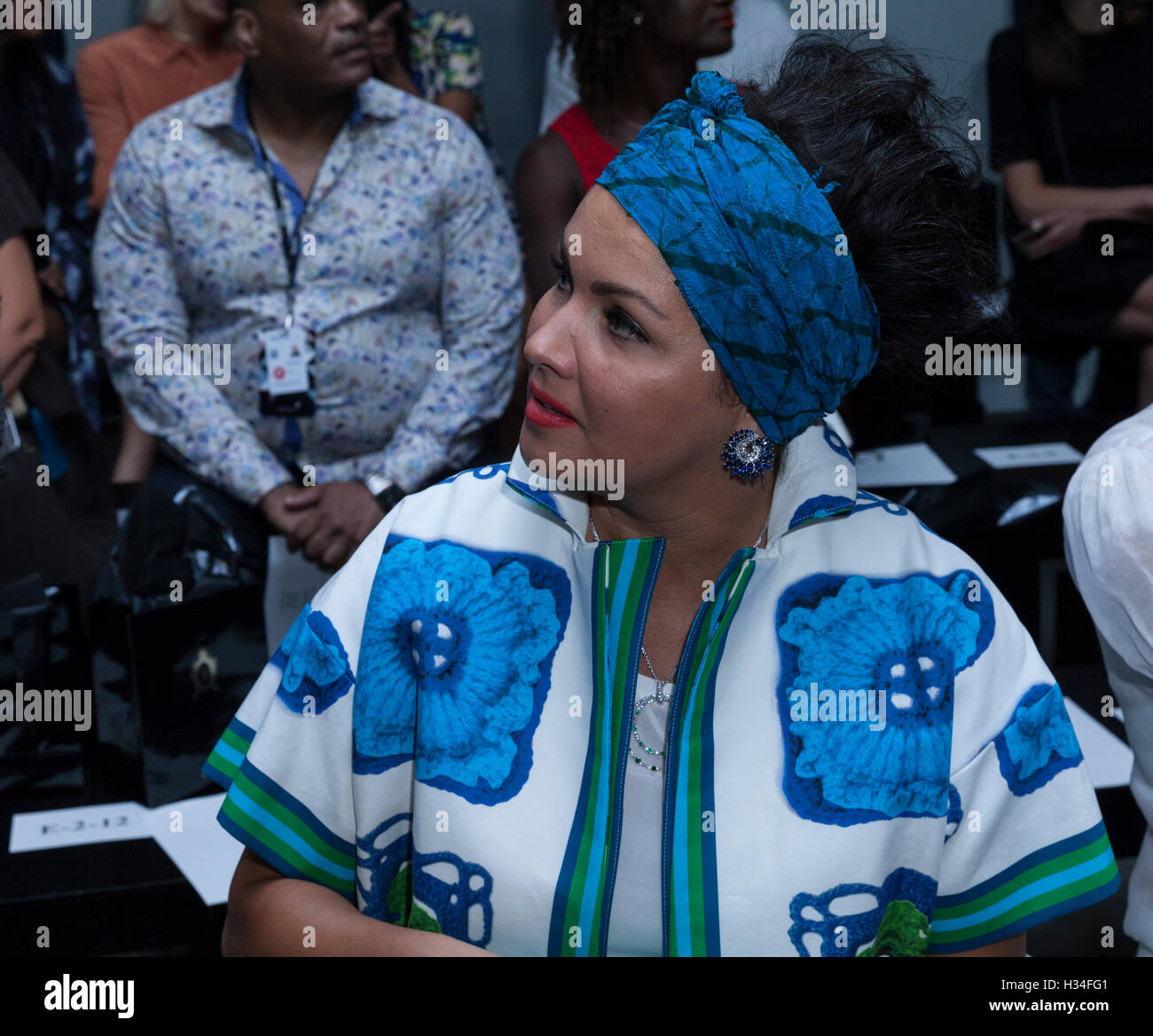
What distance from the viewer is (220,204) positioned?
8.46ft

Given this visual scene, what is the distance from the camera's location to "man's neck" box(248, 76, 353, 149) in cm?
264

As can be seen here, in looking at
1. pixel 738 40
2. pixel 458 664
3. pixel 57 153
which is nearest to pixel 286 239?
pixel 57 153

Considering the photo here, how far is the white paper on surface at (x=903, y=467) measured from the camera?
262 centimetres

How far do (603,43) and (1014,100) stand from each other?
1.18m

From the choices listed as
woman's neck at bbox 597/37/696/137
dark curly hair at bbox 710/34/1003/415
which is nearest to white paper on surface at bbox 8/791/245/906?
dark curly hair at bbox 710/34/1003/415

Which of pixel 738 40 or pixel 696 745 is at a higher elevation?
pixel 738 40

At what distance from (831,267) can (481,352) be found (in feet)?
4.99

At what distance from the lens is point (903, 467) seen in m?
2.72

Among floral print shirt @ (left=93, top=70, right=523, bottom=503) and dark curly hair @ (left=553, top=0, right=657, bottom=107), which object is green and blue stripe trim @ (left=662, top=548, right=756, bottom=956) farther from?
dark curly hair @ (left=553, top=0, right=657, bottom=107)

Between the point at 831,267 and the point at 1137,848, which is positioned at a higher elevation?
the point at 831,267

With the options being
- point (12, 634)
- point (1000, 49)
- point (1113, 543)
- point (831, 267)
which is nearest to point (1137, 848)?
point (1113, 543)

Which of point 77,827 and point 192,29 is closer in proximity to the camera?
point 77,827

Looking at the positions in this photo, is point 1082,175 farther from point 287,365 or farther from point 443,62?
point 287,365

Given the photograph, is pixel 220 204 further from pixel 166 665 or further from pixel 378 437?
pixel 166 665
